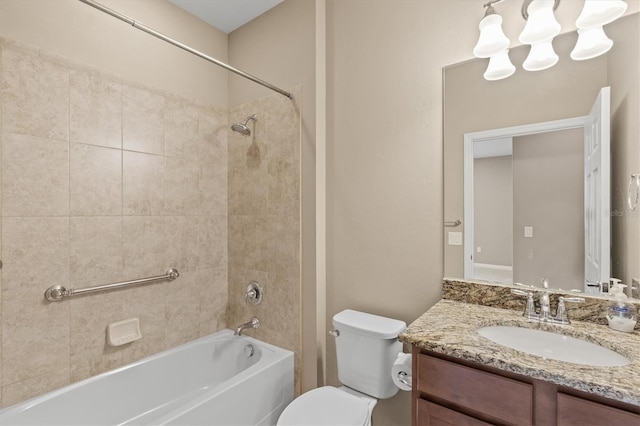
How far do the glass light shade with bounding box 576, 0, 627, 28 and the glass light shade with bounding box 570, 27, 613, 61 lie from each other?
0.10 ft

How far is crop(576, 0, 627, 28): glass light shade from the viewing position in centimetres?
113

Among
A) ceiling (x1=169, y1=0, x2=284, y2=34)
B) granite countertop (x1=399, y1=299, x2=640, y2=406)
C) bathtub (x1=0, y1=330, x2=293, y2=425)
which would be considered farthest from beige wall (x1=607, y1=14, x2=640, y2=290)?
ceiling (x1=169, y1=0, x2=284, y2=34)

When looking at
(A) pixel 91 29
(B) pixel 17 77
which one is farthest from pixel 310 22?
(B) pixel 17 77

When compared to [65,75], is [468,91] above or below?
below

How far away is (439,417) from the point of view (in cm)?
105

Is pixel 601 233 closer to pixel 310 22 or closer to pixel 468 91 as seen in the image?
pixel 468 91

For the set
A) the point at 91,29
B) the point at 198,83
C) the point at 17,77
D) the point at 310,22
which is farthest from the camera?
the point at 198,83

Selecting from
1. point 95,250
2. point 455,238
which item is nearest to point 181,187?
point 95,250

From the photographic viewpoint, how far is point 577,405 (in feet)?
2.71

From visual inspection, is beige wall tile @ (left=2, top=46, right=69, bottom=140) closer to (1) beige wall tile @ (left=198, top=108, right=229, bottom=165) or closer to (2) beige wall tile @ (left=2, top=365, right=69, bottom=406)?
(1) beige wall tile @ (left=198, top=108, right=229, bottom=165)

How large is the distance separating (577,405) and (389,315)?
0.97m

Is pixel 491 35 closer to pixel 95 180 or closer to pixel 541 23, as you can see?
pixel 541 23

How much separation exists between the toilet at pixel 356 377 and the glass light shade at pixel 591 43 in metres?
1.39

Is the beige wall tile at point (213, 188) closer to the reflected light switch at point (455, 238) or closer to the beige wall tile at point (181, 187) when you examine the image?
the beige wall tile at point (181, 187)
